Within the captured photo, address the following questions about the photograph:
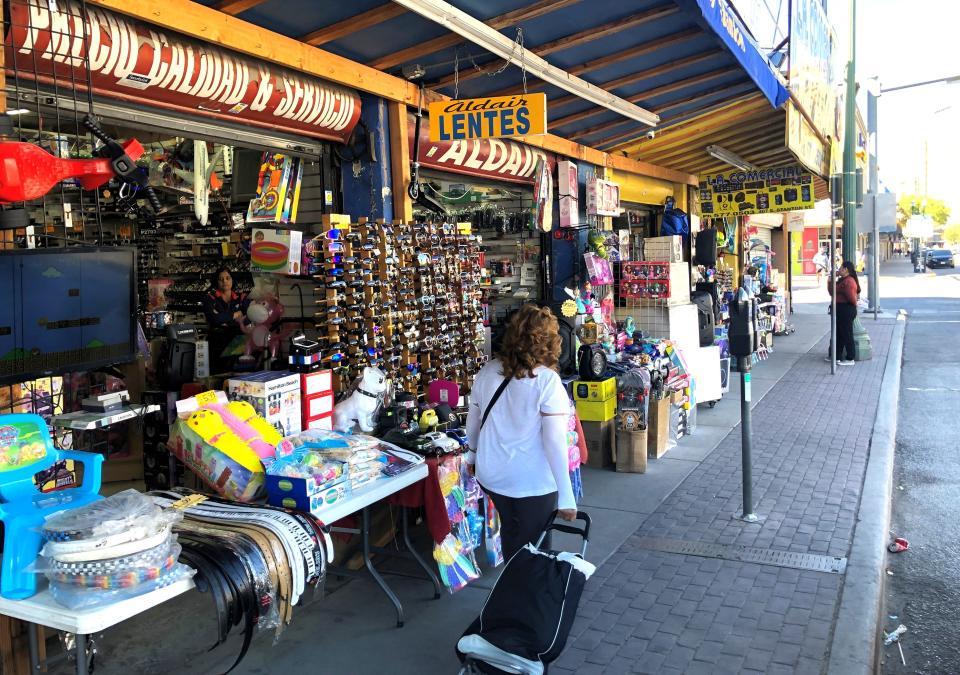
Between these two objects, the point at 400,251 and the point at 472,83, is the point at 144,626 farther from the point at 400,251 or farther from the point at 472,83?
the point at 472,83

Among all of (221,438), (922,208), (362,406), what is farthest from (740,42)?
(922,208)

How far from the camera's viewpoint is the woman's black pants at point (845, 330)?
47.1ft

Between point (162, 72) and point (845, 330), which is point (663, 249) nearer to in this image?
point (845, 330)

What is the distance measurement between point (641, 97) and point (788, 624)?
6.43 meters

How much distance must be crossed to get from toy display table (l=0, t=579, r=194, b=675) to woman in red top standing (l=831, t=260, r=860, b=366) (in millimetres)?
13445

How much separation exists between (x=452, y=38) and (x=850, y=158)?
12762mm

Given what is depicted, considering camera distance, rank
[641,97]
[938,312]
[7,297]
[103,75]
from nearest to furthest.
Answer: [7,297] < [103,75] < [641,97] < [938,312]

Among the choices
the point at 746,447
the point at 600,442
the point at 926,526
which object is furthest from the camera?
the point at 600,442

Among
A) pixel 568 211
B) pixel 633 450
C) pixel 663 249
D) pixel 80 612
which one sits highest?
pixel 568 211

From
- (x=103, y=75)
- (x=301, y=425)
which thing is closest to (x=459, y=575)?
(x=301, y=425)

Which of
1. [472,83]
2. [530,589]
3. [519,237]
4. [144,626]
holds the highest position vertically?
[472,83]

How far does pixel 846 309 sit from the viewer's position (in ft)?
47.0

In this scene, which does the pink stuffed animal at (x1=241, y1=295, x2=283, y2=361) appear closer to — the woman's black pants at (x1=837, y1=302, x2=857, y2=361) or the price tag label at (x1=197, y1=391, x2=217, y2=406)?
the price tag label at (x1=197, y1=391, x2=217, y2=406)

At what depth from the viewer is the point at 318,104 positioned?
19.8ft
